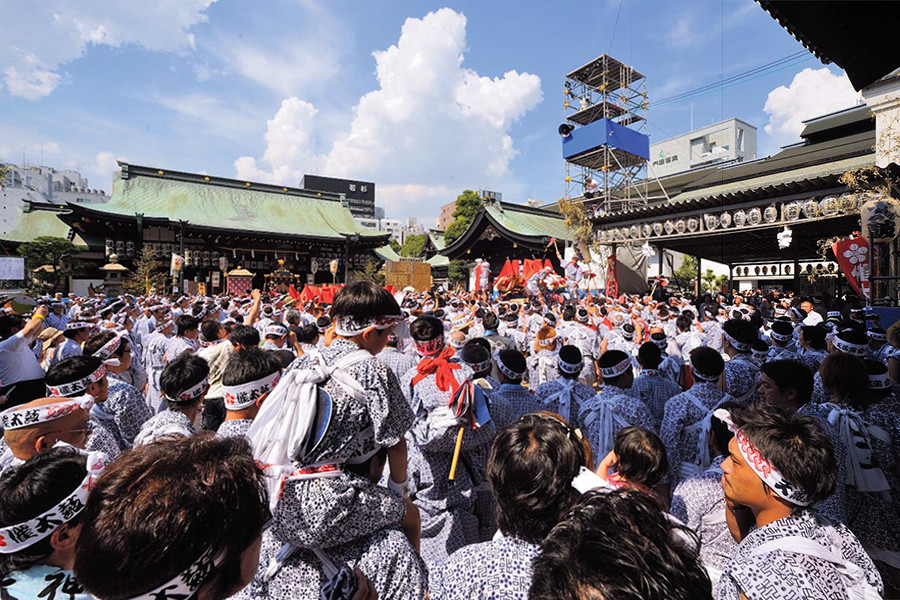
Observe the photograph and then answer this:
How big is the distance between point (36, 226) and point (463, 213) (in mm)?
26236

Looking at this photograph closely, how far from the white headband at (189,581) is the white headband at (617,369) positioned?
330cm

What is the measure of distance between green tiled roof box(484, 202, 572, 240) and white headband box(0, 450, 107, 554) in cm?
2104

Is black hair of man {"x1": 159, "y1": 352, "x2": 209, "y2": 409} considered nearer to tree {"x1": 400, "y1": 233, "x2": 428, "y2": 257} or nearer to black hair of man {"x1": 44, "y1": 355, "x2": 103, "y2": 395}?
black hair of man {"x1": 44, "y1": 355, "x2": 103, "y2": 395}

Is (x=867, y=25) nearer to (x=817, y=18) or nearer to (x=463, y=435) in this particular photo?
(x=817, y=18)

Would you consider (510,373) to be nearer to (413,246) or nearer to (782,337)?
(782,337)

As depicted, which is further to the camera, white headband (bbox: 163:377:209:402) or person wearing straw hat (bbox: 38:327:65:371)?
person wearing straw hat (bbox: 38:327:65:371)

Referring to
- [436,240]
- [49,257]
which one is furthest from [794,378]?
[436,240]

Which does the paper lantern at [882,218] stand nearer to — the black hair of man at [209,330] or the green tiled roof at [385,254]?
the black hair of man at [209,330]

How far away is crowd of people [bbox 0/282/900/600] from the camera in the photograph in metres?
0.95

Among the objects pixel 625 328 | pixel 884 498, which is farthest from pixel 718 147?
pixel 884 498

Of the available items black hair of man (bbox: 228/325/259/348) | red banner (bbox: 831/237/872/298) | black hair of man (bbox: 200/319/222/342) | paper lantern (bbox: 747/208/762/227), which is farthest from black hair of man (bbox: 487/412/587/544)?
paper lantern (bbox: 747/208/762/227)

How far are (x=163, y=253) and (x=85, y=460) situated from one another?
2722cm

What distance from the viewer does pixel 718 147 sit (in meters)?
50.6

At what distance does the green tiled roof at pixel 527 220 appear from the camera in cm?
2281
